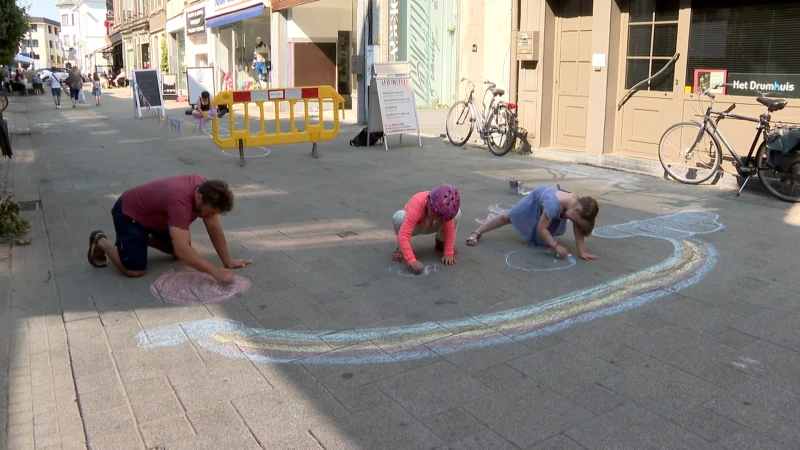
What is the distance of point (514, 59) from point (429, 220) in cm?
706

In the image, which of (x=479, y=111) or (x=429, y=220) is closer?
(x=429, y=220)

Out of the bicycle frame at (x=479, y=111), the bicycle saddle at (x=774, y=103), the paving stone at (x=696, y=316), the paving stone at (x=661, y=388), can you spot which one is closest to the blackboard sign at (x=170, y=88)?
the bicycle frame at (x=479, y=111)

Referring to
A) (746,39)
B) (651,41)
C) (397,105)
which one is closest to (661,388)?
(746,39)

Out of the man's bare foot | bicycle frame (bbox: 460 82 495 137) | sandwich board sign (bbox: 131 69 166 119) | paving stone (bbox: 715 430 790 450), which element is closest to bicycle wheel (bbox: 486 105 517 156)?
bicycle frame (bbox: 460 82 495 137)

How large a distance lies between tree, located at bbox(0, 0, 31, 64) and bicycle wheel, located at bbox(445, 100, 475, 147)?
1010 centimetres

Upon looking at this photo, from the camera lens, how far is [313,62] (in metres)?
22.7

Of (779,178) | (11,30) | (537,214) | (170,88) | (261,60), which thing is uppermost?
(11,30)

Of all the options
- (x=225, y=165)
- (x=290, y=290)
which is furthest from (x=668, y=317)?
(x=225, y=165)

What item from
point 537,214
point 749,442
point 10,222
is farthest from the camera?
point 10,222

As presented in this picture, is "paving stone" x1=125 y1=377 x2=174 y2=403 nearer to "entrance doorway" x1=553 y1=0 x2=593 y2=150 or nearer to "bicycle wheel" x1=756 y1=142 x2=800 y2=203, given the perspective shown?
"bicycle wheel" x1=756 y1=142 x2=800 y2=203

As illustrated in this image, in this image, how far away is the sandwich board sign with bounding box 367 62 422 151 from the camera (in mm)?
12547

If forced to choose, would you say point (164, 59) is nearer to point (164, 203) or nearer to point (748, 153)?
point (748, 153)

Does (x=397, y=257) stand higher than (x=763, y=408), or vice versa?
(x=397, y=257)

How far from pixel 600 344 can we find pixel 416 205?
1.82m
